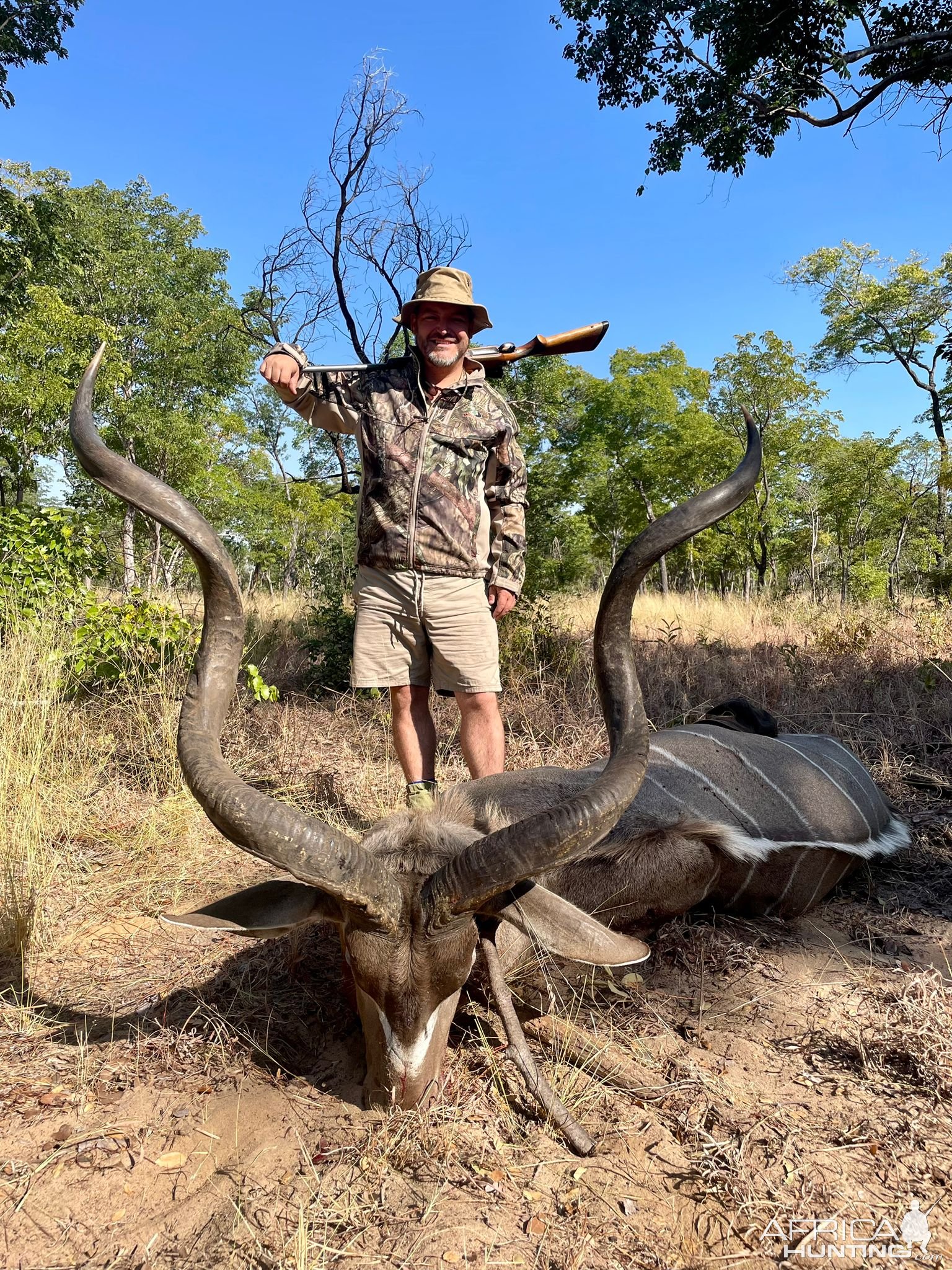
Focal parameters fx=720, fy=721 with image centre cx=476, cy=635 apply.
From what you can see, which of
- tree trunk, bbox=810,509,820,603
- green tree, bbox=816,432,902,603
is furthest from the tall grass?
tree trunk, bbox=810,509,820,603

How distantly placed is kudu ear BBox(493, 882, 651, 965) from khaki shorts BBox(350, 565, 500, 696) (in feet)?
5.46

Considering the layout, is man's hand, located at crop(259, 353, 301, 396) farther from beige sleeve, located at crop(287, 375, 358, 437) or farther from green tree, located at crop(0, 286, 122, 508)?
green tree, located at crop(0, 286, 122, 508)

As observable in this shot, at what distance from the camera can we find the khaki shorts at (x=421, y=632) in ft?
13.3

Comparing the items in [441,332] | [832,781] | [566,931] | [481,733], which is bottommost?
[566,931]

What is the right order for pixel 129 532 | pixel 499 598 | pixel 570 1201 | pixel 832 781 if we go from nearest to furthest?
pixel 570 1201 < pixel 832 781 < pixel 499 598 < pixel 129 532

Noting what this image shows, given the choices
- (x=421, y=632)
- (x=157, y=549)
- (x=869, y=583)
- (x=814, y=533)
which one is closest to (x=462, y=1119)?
(x=421, y=632)

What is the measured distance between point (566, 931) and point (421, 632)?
2022 mm

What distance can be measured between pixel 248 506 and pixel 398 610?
20568 millimetres

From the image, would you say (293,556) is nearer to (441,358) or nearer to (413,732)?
(441,358)

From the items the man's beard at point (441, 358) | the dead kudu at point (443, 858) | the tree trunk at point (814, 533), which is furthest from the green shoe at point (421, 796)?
the tree trunk at point (814, 533)

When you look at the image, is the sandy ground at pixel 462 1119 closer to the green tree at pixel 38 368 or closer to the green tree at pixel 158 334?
the green tree at pixel 38 368

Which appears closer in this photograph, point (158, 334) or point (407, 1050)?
point (407, 1050)

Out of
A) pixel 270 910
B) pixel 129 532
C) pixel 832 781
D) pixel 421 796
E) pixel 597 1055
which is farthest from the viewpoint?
pixel 129 532

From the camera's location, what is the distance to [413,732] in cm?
414
